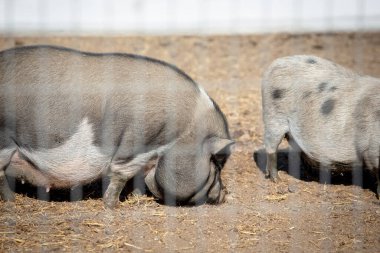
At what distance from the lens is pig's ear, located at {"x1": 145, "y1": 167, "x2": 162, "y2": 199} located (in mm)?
4348

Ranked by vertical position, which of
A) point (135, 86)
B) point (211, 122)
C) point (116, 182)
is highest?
point (135, 86)

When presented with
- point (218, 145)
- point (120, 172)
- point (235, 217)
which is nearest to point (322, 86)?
point (218, 145)

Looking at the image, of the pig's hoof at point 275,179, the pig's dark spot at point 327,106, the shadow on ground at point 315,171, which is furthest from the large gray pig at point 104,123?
the shadow on ground at point 315,171

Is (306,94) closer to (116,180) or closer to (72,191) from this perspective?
(116,180)

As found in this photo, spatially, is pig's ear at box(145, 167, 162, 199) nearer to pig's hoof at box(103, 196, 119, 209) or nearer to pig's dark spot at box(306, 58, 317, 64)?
pig's hoof at box(103, 196, 119, 209)

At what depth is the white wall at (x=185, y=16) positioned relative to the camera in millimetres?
7523

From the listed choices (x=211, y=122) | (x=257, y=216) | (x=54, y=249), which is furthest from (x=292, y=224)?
(x=54, y=249)

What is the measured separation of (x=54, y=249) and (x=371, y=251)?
207 cm

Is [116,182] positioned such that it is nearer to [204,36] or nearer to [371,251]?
[371,251]

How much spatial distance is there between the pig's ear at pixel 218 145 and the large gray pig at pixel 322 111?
2.57ft

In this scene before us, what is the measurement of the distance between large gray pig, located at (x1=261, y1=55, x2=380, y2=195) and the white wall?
313 cm

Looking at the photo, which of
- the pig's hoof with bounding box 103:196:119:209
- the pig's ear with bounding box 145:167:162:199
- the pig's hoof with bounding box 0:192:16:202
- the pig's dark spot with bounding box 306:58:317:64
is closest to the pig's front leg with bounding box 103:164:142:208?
the pig's hoof with bounding box 103:196:119:209

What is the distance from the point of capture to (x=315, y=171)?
5023 millimetres

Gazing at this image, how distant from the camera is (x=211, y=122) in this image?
4.26 metres
